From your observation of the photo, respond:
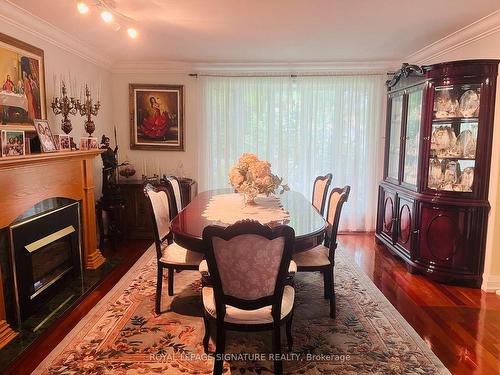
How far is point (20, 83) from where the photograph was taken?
3.08m

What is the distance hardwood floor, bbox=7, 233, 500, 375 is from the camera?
2.28 m

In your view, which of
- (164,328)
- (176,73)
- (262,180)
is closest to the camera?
(164,328)

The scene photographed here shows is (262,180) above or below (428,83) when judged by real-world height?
below

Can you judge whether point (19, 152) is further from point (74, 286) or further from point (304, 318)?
point (304, 318)

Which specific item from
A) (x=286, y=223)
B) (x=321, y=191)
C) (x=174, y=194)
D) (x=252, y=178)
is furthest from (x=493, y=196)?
(x=174, y=194)

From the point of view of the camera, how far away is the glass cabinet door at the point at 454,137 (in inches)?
131

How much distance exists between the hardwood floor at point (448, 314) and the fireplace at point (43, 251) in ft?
9.51

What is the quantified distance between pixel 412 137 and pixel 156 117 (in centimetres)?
334

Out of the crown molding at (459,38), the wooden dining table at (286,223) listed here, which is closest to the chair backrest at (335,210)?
the wooden dining table at (286,223)

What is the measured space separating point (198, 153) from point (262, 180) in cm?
243

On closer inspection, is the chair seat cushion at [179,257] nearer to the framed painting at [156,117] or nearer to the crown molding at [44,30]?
the crown molding at [44,30]

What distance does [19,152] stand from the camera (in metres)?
2.77

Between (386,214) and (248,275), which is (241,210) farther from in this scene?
(386,214)

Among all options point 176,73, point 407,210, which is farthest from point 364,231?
point 176,73
